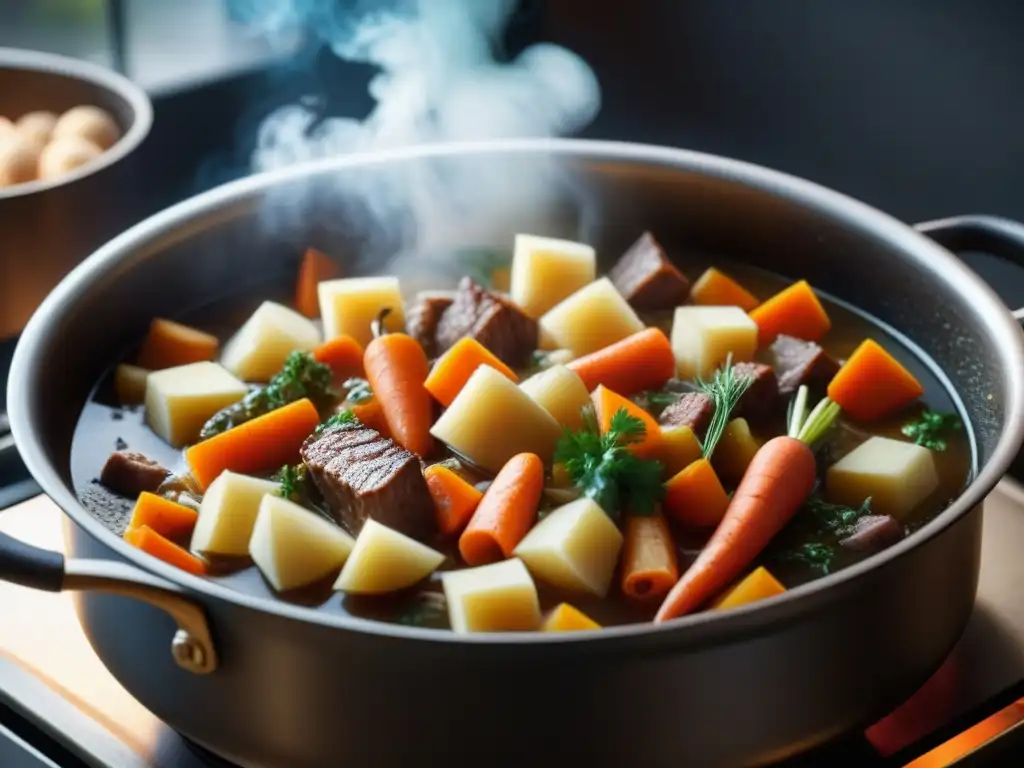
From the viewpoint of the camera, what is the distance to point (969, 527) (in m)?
1.44

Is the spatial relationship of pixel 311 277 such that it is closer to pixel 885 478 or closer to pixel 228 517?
pixel 228 517

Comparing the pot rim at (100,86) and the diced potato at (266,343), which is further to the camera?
the pot rim at (100,86)

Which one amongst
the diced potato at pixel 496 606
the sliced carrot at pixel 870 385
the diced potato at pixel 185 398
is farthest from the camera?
the sliced carrot at pixel 870 385

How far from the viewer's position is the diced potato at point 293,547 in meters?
1.55

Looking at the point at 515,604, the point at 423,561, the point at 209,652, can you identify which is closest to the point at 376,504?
the point at 423,561

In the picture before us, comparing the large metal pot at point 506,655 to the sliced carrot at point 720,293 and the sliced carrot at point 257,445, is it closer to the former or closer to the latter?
the sliced carrot at point 257,445

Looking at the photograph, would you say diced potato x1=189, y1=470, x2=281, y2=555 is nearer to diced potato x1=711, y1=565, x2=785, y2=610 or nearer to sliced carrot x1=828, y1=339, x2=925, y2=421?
diced potato x1=711, y1=565, x2=785, y2=610

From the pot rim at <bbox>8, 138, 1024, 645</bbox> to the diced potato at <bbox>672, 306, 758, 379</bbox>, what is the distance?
31cm

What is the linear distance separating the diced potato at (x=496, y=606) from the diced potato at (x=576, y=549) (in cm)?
7

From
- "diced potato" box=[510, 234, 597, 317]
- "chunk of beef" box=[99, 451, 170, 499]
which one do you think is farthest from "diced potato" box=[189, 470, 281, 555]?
"diced potato" box=[510, 234, 597, 317]

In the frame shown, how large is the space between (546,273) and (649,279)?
18cm

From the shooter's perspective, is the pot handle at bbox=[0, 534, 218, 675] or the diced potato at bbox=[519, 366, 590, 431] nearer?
the pot handle at bbox=[0, 534, 218, 675]

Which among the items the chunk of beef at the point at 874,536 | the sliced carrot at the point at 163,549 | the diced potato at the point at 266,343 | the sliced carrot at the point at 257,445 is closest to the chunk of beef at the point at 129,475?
the sliced carrot at the point at 257,445

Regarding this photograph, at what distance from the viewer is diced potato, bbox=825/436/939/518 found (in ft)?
5.76
